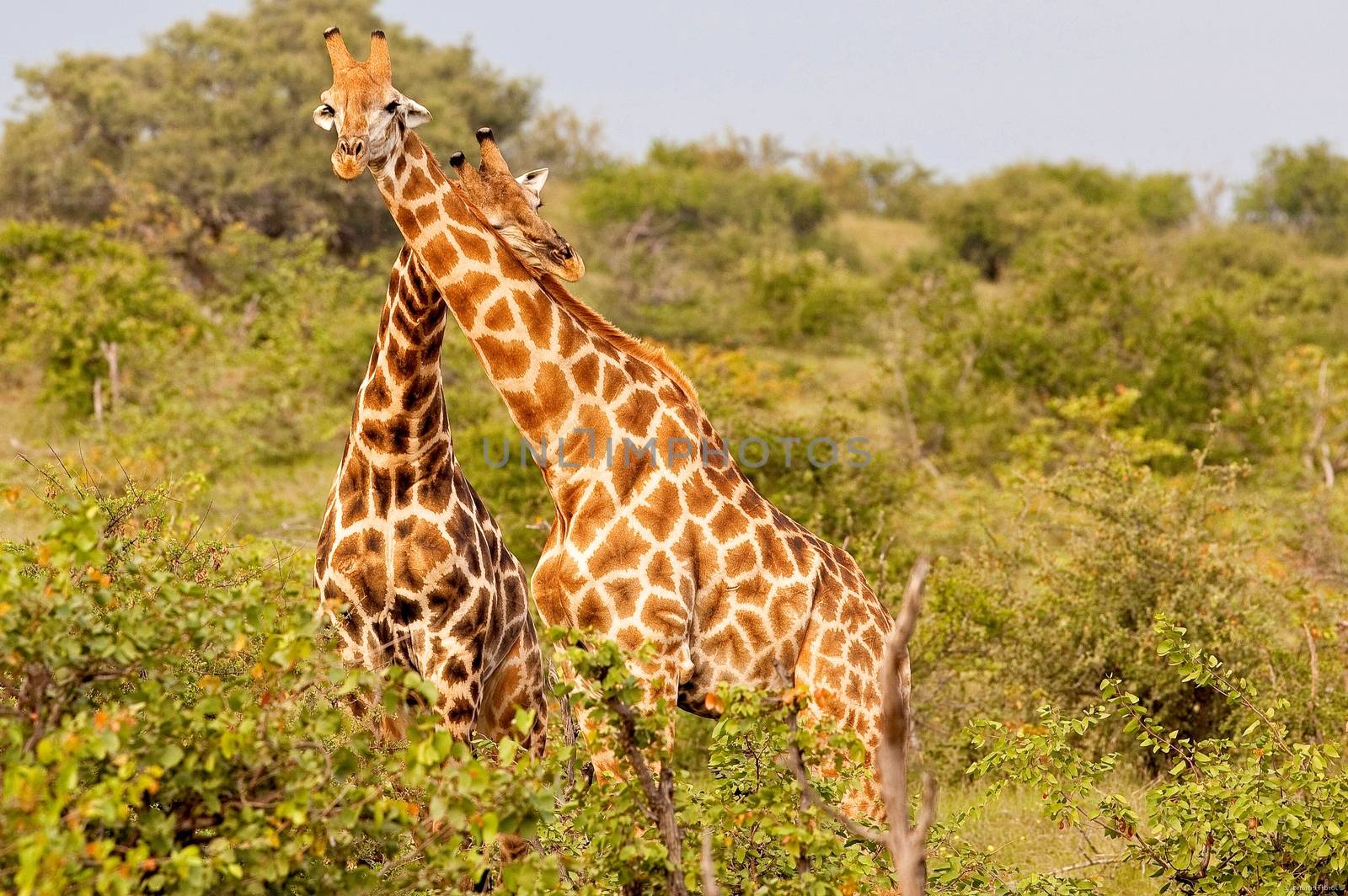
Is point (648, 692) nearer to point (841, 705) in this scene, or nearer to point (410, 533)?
point (841, 705)

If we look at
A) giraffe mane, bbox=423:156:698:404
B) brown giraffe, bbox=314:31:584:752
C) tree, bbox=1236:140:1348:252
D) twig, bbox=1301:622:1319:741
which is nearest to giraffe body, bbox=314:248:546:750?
brown giraffe, bbox=314:31:584:752

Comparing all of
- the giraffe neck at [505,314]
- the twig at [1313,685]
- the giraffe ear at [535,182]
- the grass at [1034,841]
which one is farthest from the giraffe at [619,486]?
the twig at [1313,685]

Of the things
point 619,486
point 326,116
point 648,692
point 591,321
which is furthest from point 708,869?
point 326,116

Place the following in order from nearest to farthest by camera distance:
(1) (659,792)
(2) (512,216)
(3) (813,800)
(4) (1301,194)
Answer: (3) (813,800), (1) (659,792), (2) (512,216), (4) (1301,194)

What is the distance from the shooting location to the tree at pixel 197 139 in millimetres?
25391

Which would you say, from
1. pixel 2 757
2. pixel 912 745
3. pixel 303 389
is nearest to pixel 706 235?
pixel 303 389

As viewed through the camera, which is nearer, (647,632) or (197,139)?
(647,632)

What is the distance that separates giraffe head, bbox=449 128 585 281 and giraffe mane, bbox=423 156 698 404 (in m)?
0.02

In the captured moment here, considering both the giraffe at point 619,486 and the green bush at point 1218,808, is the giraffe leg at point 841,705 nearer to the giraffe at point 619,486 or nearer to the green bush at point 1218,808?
the giraffe at point 619,486

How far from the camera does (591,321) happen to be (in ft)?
16.6

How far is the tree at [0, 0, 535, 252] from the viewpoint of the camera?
25391 millimetres

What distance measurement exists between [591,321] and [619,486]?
610 millimetres

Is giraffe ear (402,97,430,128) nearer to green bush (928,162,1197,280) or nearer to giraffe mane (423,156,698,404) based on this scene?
giraffe mane (423,156,698,404)

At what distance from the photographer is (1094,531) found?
8.27 metres
